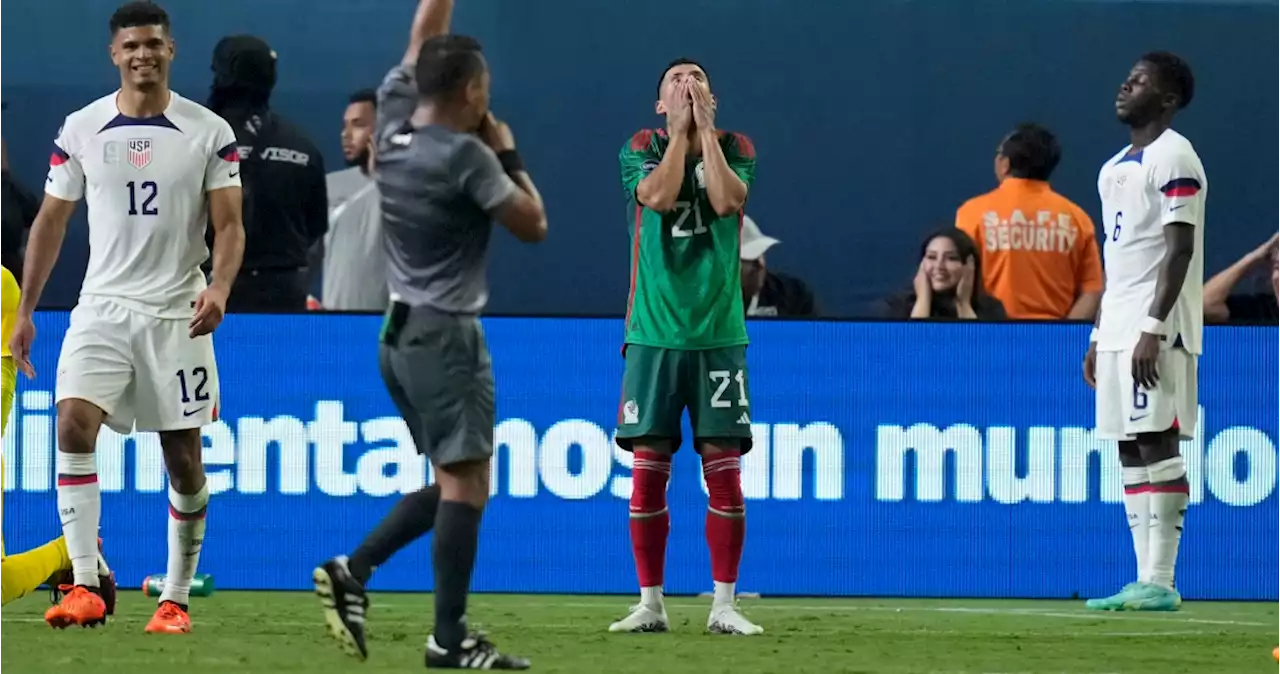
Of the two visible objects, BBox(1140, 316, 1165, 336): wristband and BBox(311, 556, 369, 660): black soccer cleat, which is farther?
BBox(1140, 316, 1165, 336): wristband

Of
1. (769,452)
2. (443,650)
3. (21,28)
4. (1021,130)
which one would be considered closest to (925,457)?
(769,452)

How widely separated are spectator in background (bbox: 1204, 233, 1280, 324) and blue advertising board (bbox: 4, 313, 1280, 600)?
1293mm

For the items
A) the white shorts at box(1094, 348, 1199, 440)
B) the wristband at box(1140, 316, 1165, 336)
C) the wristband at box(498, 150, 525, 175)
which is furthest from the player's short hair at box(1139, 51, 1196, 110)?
the wristband at box(498, 150, 525, 175)

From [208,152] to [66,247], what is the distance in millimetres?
4483

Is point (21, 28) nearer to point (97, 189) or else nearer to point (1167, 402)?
point (97, 189)

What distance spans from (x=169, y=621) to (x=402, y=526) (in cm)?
154

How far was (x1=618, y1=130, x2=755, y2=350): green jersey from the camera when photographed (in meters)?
8.18

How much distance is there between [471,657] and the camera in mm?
6430

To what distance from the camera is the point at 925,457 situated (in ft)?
34.1

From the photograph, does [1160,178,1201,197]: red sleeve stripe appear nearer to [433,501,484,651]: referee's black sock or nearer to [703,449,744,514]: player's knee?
[703,449,744,514]: player's knee

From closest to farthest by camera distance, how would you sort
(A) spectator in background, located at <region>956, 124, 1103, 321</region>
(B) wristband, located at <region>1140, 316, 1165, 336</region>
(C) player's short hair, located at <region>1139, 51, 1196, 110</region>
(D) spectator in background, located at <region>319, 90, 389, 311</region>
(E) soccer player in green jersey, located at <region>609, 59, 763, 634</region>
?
1. (E) soccer player in green jersey, located at <region>609, 59, 763, 634</region>
2. (B) wristband, located at <region>1140, 316, 1165, 336</region>
3. (C) player's short hair, located at <region>1139, 51, 1196, 110</region>
4. (A) spectator in background, located at <region>956, 124, 1103, 321</region>
5. (D) spectator in background, located at <region>319, 90, 389, 311</region>

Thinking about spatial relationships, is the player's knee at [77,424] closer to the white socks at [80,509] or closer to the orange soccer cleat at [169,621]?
the white socks at [80,509]

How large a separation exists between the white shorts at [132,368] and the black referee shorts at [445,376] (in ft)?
5.88

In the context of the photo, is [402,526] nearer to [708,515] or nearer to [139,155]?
[708,515]
